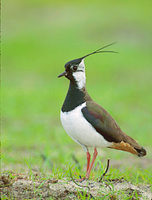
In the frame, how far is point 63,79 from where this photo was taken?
1355 cm

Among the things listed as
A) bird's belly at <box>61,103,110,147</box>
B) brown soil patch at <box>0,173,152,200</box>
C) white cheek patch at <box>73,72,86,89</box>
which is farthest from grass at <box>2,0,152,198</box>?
white cheek patch at <box>73,72,86,89</box>

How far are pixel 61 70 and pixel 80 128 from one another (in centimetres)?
1050

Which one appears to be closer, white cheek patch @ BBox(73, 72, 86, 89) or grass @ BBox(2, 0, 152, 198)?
white cheek patch @ BBox(73, 72, 86, 89)

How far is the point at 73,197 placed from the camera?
3746 mm

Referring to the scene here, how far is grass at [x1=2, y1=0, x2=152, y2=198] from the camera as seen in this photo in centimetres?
662

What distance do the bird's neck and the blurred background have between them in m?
1.01

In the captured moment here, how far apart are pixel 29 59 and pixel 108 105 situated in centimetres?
635

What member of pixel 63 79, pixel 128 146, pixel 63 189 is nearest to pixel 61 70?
pixel 63 79

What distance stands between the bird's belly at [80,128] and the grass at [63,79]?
0.61 meters

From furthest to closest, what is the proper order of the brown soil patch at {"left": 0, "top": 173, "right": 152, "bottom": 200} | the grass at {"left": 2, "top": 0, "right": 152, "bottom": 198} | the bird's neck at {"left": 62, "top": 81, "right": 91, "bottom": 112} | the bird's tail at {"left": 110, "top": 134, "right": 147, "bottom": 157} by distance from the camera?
the grass at {"left": 2, "top": 0, "right": 152, "bottom": 198} < the bird's tail at {"left": 110, "top": 134, "right": 147, "bottom": 157} < the bird's neck at {"left": 62, "top": 81, "right": 91, "bottom": 112} < the brown soil patch at {"left": 0, "top": 173, "right": 152, "bottom": 200}

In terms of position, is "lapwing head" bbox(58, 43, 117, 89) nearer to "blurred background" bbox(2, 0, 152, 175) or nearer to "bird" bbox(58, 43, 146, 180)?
"bird" bbox(58, 43, 146, 180)

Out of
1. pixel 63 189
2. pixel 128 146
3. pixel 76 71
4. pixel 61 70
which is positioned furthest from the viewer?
pixel 61 70

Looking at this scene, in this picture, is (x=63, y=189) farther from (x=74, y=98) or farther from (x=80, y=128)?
(x=74, y=98)

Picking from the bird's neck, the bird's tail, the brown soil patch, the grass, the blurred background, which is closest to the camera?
the brown soil patch
